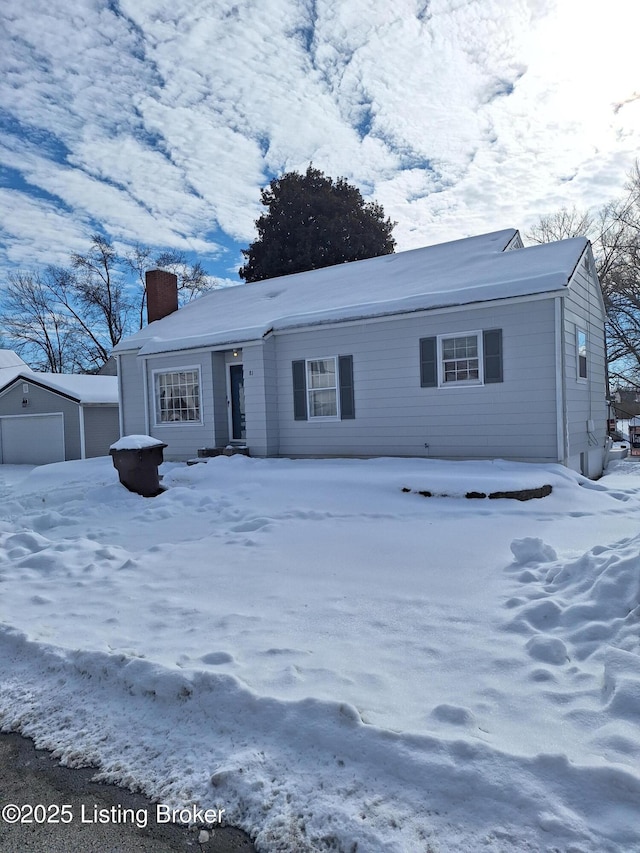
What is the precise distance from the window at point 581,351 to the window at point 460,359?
2.29 metres

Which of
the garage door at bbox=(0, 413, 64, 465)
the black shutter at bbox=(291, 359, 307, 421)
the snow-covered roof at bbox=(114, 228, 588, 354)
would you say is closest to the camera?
the snow-covered roof at bbox=(114, 228, 588, 354)

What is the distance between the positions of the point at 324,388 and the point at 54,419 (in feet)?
39.5

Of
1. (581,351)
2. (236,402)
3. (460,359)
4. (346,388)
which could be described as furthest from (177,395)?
(581,351)

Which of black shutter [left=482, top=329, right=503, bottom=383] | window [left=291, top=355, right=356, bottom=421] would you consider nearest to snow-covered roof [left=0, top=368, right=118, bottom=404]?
window [left=291, top=355, right=356, bottom=421]

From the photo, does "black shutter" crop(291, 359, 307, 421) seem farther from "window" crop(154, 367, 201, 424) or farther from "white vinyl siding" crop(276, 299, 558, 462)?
"window" crop(154, 367, 201, 424)

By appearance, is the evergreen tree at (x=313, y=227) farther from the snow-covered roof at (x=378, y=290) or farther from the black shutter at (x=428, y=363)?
the black shutter at (x=428, y=363)

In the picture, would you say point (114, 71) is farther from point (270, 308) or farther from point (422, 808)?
point (422, 808)

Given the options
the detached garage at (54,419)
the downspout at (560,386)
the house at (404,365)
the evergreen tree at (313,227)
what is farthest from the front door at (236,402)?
the evergreen tree at (313,227)

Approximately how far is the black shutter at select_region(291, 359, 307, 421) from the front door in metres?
1.72

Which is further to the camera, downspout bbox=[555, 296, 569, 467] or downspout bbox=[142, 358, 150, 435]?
downspout bbox=[142, 358, 150, 435]

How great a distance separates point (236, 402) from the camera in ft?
43.0

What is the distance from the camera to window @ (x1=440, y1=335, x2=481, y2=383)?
9.96 meters

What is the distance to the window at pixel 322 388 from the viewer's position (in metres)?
11.5

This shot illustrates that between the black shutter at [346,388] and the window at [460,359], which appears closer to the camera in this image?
the window at [460,359]
